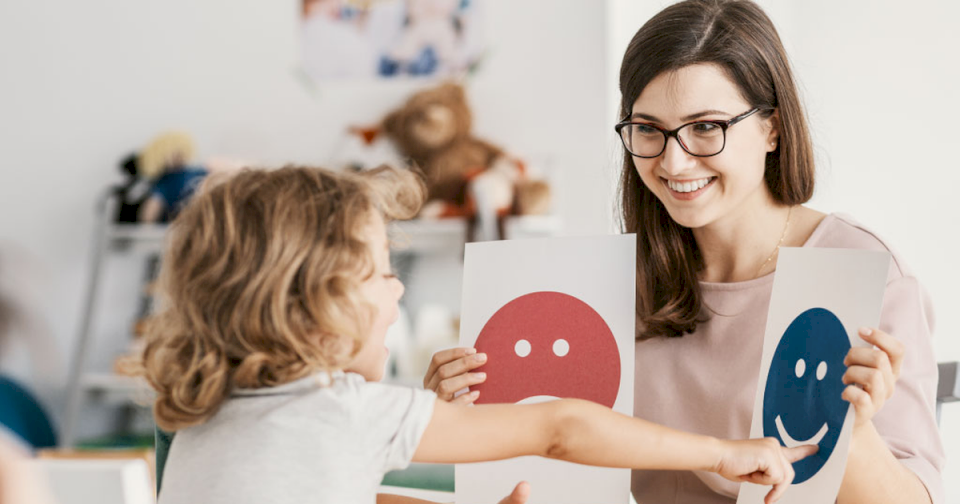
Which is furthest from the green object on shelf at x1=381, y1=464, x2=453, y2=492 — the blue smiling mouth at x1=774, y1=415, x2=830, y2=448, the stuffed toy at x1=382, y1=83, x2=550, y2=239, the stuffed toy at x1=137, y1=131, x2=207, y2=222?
the blue smiling mouth at x1=774, y1=415, x2=830, y2=448

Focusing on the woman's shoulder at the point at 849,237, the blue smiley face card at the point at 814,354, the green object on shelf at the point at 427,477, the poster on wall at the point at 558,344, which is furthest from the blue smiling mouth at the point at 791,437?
the green object on shelf at the point at 427,477

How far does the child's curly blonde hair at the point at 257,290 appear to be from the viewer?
2.24 feet

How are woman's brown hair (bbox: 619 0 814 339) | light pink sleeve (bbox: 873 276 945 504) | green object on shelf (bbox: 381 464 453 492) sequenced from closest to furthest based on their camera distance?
1. light pink sleeve (bbox: 873 276 945 504)
2. woman's brown hair (bbox: 619 0 814 339)
3. green object on shelf (bbox: 381 464 453 492)

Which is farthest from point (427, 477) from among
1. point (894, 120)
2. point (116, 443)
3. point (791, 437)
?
A: point (791, 437)

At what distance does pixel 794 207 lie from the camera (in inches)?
43.2

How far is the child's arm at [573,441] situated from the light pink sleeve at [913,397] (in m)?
0.26

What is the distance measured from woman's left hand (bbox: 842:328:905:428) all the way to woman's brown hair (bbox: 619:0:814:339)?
36cm

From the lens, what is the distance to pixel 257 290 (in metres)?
0.69

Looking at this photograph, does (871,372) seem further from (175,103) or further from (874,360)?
(175,103)

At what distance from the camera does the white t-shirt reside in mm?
648

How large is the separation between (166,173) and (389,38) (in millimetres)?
785

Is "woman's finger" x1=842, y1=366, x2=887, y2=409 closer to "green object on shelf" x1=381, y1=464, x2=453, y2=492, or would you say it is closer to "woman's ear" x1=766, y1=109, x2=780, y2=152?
"woman's ear" x1=766, y1=109, x2=780, y2=152

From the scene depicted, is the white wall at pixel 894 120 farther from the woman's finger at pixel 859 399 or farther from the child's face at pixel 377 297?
the child's face at pixel 377 297

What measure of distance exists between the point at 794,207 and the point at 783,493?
1.47 feet
